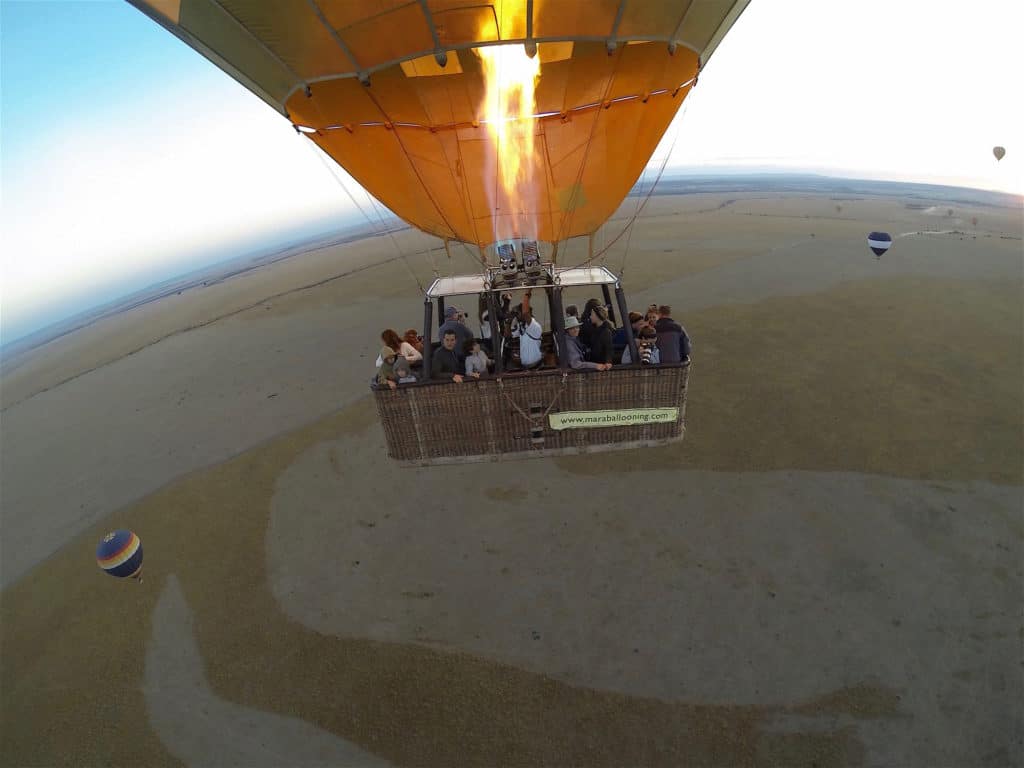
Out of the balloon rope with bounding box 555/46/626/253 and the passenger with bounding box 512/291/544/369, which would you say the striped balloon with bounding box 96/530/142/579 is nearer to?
the passenger with bounding box 512/291/544/369

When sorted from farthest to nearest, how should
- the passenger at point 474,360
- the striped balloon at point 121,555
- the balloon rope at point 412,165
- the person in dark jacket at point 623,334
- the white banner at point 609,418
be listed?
the striped balloon at point 121,555 < the person in dark jacket at point 623,334 < the passenger at point 474,360 < the balloon rope at point 412,165 < the white banner at point 609,418

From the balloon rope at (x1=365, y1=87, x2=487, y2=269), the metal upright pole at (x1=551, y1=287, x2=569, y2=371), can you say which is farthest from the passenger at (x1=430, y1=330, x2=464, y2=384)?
the balloon rope at (x1=365, y1=87, x2=487, y2=269)

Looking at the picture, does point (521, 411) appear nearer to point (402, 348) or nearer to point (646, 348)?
point (402, 348)

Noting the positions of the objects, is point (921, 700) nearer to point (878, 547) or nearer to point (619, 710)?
point (878, 547)

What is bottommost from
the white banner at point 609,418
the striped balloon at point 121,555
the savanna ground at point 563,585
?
the savanna ground at point 563,585

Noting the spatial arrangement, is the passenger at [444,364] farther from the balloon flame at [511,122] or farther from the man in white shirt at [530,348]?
the balloon flame at [511,122]

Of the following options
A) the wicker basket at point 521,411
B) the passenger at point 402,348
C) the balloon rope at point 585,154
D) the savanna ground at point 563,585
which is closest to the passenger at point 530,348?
the wicker basket at point 521,411
